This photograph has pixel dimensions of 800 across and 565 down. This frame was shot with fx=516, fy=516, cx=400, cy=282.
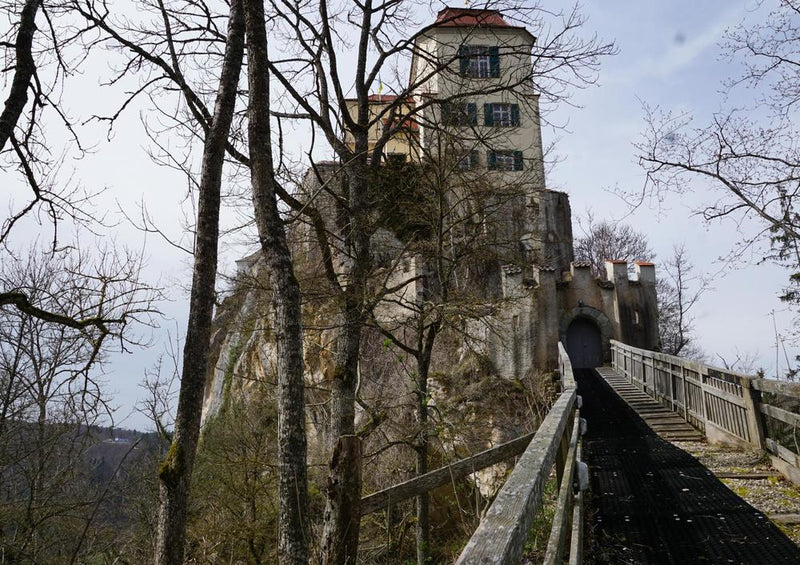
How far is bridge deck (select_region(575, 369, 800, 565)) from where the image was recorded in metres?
4.09

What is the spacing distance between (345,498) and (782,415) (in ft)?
18.4

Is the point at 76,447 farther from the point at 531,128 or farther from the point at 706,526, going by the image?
the point at 531,128

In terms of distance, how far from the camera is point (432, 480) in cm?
434

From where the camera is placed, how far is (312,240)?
10758mm

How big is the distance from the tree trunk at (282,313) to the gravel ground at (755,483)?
4.51m

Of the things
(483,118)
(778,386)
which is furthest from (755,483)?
(483,118)

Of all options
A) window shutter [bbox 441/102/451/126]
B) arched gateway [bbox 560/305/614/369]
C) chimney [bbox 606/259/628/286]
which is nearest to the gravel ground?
window shutter [bbox 441/102/451/126]

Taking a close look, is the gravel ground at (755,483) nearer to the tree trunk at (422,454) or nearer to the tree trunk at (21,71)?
the tree trunk at (422,454)

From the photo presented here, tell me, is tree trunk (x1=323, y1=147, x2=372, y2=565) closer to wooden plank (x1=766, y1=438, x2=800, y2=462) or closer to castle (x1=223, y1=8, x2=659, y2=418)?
castle (x1=223, y1=8, x2=659, y2=418)

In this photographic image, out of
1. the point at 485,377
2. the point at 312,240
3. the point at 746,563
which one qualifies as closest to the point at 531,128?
the point at 485,377

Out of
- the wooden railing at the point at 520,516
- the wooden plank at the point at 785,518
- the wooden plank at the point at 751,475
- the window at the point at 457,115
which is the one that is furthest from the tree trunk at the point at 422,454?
the wooden railing at the point at 520,516

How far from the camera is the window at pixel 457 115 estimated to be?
36.6 feet

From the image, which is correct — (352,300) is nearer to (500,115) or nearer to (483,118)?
(483,118)

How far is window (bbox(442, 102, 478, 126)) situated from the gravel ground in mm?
7507
